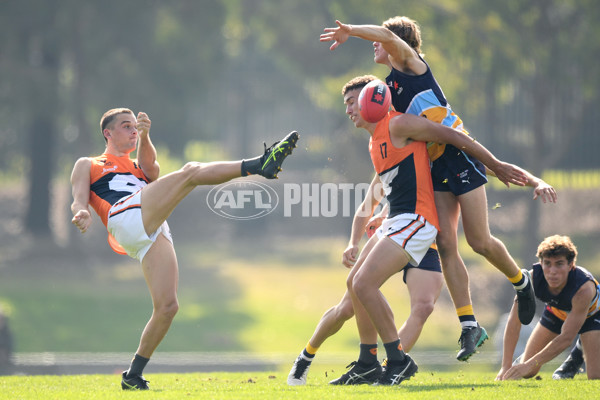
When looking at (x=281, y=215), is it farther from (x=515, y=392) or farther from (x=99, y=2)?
(x=515, y=392)

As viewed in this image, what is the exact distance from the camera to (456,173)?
682 centimetres

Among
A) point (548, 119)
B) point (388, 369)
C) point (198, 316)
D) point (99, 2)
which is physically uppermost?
point (99, 2)

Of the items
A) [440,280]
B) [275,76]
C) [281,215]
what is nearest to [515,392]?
[440,280]

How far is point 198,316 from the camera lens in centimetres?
2134

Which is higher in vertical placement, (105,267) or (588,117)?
(588,117)

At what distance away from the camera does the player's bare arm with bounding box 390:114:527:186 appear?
6648mm

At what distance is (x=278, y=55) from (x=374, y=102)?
75.8 feet

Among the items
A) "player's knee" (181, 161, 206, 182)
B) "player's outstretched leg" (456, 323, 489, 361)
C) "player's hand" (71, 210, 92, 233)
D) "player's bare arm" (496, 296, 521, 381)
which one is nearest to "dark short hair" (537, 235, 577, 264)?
"player's bare arm" (496, 296, 521, 381)

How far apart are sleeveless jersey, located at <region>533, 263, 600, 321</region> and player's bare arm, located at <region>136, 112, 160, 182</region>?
383cm

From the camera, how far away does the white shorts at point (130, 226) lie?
7.10m

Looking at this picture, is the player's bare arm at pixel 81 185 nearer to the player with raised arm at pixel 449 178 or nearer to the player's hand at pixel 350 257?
the player's hand at pixel 350 257

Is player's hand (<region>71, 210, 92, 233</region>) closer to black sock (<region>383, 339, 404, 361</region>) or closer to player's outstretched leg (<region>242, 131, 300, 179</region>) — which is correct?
player's outstretched leg (<region>242, 131, 300, 179</region>)

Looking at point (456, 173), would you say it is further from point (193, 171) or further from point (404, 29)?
point (193, 171)

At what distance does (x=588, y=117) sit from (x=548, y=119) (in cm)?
107
